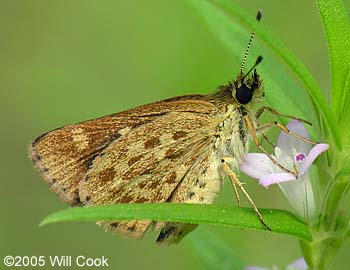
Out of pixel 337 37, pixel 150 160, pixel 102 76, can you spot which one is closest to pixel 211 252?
pixel 150 160

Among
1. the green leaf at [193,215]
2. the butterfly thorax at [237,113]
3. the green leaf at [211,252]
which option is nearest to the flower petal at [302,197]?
the green leaf at [193,215]

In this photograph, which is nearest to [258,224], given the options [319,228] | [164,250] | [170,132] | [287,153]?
[319,228]

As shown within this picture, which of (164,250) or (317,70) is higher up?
(317,70)

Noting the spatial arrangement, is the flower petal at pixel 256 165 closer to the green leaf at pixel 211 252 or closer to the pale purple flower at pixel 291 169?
the pale purple flower at pixel 291 169

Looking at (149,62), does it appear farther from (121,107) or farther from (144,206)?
(144,206)

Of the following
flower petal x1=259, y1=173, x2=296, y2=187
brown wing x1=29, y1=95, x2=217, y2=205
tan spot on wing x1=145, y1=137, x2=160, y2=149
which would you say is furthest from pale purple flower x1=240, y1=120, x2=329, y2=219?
tan spot on wing x1=145, y1=137, x2=160, y2=149

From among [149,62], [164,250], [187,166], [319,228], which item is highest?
[149,62]

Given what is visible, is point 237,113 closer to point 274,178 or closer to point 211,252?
point 274,178

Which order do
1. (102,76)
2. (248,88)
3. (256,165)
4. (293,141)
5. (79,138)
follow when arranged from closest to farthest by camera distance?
(256,165), (293,141), (248,88), (79,138), (102,76)
